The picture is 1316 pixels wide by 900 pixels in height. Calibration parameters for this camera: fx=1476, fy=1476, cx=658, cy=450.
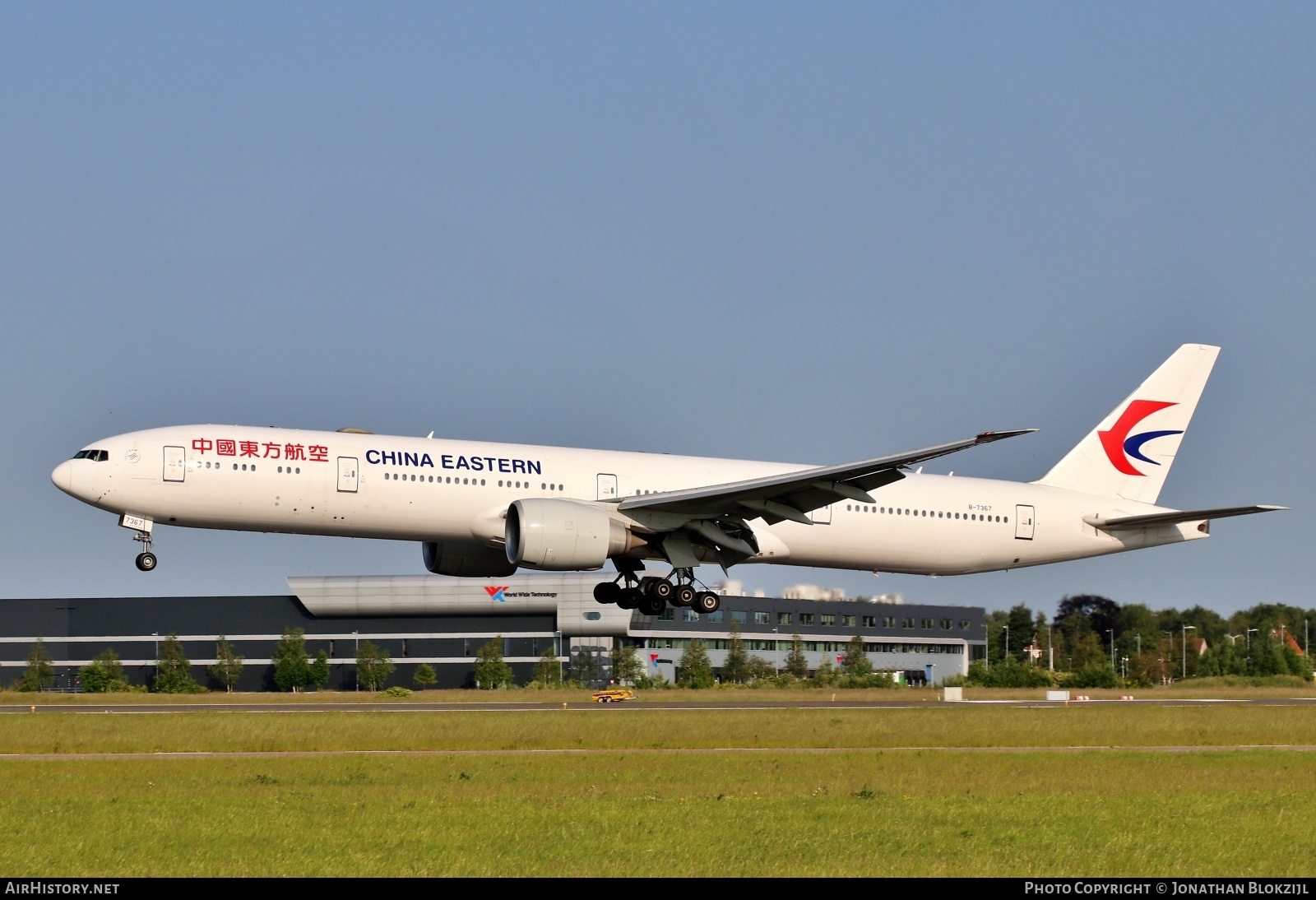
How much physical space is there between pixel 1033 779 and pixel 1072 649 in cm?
9894

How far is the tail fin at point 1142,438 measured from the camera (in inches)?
1724

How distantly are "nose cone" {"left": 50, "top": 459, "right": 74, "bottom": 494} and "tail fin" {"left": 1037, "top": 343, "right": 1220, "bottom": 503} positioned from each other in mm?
26438

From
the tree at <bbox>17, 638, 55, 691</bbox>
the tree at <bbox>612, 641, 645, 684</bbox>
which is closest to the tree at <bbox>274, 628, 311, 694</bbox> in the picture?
the tree at <bbox>17, 638, 55, 691</bbox>

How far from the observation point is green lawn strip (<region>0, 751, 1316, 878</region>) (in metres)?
18.0

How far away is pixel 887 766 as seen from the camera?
32.6m

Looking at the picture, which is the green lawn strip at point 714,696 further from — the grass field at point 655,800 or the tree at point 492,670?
the grass field at point 655,800

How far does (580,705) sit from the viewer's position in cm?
6212

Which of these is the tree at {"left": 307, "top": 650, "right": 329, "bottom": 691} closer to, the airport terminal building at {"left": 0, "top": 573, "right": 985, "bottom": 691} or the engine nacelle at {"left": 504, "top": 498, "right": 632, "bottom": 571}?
the airport terminal building at {"left": 0, "top": 573, "right": 985, "bottom": 691}

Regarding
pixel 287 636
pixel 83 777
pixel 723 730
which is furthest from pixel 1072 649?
pixel 83 777

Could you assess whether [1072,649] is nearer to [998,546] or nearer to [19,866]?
[998,546]

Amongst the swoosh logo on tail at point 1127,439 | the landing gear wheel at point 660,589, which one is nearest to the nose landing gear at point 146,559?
the landing gear wheel at point 660,589

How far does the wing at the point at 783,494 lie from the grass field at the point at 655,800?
595cm

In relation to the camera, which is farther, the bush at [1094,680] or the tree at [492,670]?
the tree at [492,670]

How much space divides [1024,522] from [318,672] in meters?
67.7
